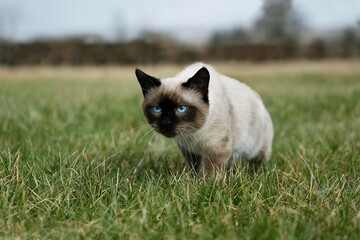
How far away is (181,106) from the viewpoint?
382 centimetres

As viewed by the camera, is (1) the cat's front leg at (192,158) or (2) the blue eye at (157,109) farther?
(1) the cat's front leg at (192,158)

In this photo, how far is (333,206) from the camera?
10.2 feet

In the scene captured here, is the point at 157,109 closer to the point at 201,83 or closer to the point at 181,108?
the point at 181,108

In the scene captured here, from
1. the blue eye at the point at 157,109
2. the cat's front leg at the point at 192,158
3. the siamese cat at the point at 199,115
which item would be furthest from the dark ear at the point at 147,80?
the cat's front leg at the point at 192,158

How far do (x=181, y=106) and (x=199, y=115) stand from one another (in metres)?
0.16

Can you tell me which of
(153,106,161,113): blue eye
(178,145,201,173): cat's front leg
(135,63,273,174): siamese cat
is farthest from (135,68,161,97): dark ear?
(178,145,201,173): cat's front leg

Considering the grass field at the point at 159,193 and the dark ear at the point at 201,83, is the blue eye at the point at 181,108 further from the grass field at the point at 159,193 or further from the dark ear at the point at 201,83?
the grass field at the point at 159,193

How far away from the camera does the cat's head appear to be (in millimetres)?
3785

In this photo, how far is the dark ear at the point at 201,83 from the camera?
373cm

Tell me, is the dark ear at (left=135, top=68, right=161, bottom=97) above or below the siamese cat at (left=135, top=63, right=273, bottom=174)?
above

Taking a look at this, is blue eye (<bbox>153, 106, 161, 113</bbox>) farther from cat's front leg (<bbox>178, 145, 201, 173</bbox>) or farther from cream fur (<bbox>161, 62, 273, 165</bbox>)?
cat's front leg (<bbox>178, 145, 201, 173</bbox>)

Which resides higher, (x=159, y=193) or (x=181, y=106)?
(x=181, y=106)

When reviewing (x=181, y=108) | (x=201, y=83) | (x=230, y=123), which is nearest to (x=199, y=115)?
(x=181, y=108)

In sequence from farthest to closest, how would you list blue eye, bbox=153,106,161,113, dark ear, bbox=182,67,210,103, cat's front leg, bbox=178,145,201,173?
cat's front leg, bbox=178,145,201,173 < blue eye, bbox=153,106,161,113 < dark ear, bbox=182,67,210,103
